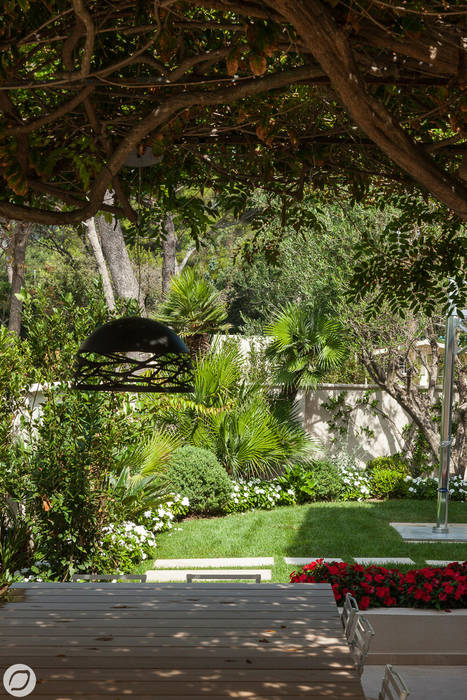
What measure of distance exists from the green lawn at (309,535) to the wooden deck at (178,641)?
2.84 metres

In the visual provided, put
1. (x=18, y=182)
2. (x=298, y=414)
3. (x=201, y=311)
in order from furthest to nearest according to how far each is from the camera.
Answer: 1. (x=298, y=414)
2. (x=201, y=311)
3. (x=18, y=182)

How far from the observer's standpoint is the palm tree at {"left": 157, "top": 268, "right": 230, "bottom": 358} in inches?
405

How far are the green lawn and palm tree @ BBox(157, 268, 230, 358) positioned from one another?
275cm

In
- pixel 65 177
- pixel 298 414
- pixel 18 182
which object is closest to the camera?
pixel 18 182

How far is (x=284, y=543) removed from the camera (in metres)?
7.90

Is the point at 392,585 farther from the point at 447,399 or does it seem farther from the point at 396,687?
the point at 447,399

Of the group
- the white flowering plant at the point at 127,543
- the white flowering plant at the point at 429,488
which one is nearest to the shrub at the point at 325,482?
the white flowering plant at the point at 429,488

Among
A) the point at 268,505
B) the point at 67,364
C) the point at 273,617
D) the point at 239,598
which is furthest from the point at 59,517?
the point at 268,505

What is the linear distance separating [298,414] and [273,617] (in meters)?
8.18

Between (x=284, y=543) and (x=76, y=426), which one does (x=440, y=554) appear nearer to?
(x=284, y=543)

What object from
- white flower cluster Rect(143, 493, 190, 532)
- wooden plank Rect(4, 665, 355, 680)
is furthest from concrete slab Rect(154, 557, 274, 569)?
wooden plank Rect(4, 665, 355, 680)

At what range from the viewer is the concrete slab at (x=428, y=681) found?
13.9 ft

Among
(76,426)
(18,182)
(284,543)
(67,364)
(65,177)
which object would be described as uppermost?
(65,177)

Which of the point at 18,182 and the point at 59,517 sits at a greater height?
the point at 18,182
